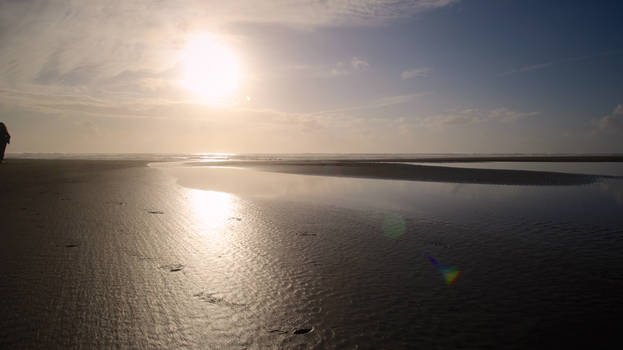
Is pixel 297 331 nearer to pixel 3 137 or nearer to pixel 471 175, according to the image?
pixel 471 175

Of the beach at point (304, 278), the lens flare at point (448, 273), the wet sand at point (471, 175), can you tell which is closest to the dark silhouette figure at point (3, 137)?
the wet sand at point (471, 175)

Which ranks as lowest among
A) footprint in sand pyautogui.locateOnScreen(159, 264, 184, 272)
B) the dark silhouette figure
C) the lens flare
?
footprint in sand pyautogui.locateOnScreen(159, 264, 184, 272)

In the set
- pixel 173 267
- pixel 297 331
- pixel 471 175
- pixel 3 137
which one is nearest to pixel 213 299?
pixel 297 331

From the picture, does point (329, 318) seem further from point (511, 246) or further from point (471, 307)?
point (511, 246)

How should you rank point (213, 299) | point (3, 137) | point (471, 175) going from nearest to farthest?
1. point (213, 299)
2. point (471, 175)
3. point (3, 137)

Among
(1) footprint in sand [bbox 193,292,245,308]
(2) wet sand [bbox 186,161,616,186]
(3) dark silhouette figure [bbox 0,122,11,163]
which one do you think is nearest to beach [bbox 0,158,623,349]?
(1) footprint in sand [bbox 193,292,245,308]

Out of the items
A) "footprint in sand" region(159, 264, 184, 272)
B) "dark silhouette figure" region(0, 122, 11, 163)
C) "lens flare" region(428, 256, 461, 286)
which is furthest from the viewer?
"dark silhouette figure" region(0, 122, 11, 163)

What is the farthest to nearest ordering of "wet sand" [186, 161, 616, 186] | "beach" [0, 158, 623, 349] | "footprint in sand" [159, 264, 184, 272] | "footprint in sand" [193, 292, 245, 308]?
"wet sand" [186, 161, 616, 186]
"footprint in sand" [159, 264, 184, 272]
"footprint in sand" [193, 292, 245, 308]
"beach" [0, 158, 623, 349]

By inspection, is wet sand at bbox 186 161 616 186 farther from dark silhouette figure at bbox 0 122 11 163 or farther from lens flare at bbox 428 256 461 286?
dark silhouette figure at bbox 0 122 11 163
